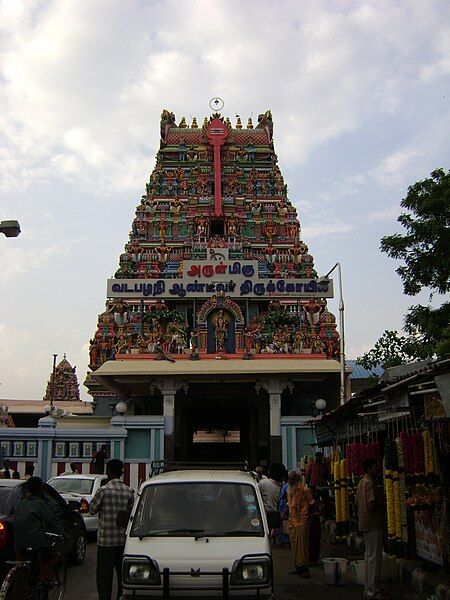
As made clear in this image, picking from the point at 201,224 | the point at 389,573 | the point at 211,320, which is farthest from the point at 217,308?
the point at 389,573

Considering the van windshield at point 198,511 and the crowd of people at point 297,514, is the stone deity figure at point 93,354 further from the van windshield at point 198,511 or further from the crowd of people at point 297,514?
the van windshield at point 198,511

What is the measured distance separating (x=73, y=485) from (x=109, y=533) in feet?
22.1

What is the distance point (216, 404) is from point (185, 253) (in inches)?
303

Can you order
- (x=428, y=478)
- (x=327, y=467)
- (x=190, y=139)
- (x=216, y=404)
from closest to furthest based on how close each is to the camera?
(x=428, y=478) < (x=327, y=467) < (x=216, y=404) < (x=190, y=139)

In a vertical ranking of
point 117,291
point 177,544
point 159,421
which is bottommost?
point 177,544

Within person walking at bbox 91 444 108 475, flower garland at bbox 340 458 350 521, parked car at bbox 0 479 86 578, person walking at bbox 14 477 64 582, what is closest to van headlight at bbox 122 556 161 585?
person walking at bbox 14 477 64 582

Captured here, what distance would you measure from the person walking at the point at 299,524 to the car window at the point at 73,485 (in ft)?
17.2

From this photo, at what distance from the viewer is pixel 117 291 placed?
2553 cm

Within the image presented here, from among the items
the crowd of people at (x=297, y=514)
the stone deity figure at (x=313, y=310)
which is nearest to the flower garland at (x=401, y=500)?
the crowd of people at (x=297, y=514)

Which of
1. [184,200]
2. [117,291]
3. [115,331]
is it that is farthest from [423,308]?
[184,200]

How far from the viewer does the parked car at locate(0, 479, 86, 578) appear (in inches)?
289

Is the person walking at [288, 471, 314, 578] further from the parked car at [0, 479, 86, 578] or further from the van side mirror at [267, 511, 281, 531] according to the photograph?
the parked car at [0, 479, 86, 578]

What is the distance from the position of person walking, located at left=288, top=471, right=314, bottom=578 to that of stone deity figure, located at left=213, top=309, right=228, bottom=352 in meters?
16.3

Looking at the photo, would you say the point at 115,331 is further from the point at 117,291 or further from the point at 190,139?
the point at 190,139
